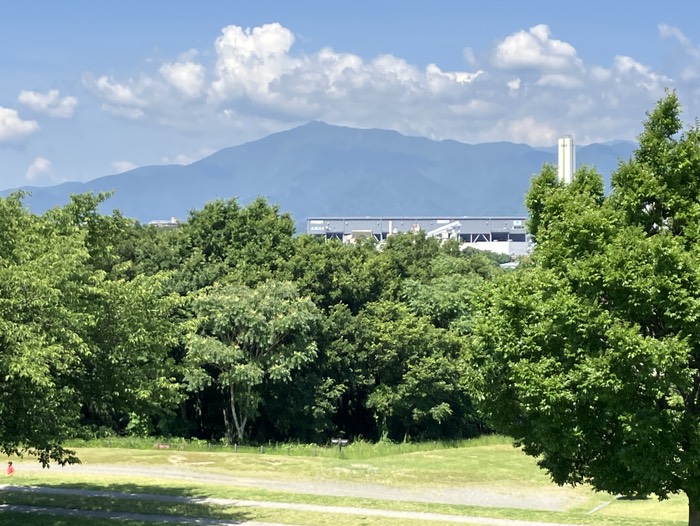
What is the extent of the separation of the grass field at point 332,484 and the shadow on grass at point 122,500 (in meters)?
0.04

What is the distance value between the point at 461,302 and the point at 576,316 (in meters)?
40.7

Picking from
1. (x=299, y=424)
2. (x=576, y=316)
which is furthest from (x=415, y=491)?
(x=576, y=316)

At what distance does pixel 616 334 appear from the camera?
14.2m

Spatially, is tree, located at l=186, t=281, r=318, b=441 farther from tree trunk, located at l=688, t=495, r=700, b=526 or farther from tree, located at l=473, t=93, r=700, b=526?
tree trunk, located at l=688, t=495, r=700, b=526

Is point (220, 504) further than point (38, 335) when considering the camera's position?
Yes

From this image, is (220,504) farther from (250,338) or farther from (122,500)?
(250,338)

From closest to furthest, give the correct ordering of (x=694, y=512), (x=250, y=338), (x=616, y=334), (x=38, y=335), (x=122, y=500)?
(x=616, y=334)
(x=38, y=335)
(x=694, y=512)
(x=122, y=500)
(x=250, y=338)

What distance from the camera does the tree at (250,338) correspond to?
150 feet

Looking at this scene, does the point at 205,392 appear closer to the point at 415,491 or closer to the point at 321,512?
the point at 415,491

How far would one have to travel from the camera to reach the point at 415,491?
3419cm

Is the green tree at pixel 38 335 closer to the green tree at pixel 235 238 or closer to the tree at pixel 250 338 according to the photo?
the tree at pixel 250 338

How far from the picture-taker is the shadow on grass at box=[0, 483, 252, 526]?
25.9 metres

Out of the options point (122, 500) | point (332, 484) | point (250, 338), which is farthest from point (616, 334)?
point (250, 338)

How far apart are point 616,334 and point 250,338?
3379 cm
